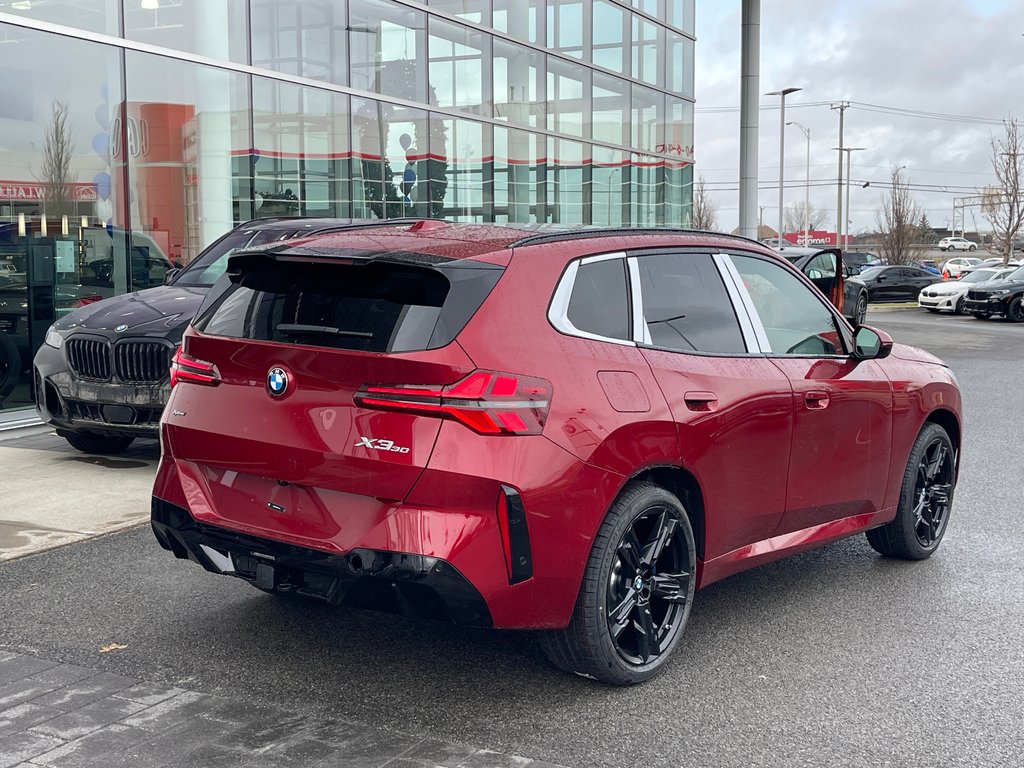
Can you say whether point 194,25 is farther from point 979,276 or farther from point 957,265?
point 957,265

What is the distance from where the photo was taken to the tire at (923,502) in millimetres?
6008

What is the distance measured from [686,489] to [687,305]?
2.50 ft

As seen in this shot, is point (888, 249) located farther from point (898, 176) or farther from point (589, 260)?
point (589, 260)

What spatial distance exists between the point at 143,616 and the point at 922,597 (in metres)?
3.64

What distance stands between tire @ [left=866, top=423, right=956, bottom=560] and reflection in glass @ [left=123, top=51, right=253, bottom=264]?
33.1 ft

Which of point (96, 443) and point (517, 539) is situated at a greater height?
point (517, 539)

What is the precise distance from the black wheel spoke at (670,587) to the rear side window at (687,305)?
89 cm

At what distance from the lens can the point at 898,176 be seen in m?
72.4

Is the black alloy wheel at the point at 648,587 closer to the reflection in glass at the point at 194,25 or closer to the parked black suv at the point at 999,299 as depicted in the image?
the reflection in glass at the point at 194,25

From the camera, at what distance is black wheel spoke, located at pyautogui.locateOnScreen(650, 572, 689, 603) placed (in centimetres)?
445

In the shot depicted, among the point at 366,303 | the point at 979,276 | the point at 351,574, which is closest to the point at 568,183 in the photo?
the point at 979,276

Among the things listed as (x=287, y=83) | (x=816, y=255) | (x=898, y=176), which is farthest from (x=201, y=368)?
(x=898, y=176)

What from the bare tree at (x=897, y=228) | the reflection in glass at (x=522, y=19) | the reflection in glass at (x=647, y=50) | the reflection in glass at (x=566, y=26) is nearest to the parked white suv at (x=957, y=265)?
the bare tree at (x=897, y=228)

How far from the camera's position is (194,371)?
14.4 feet
